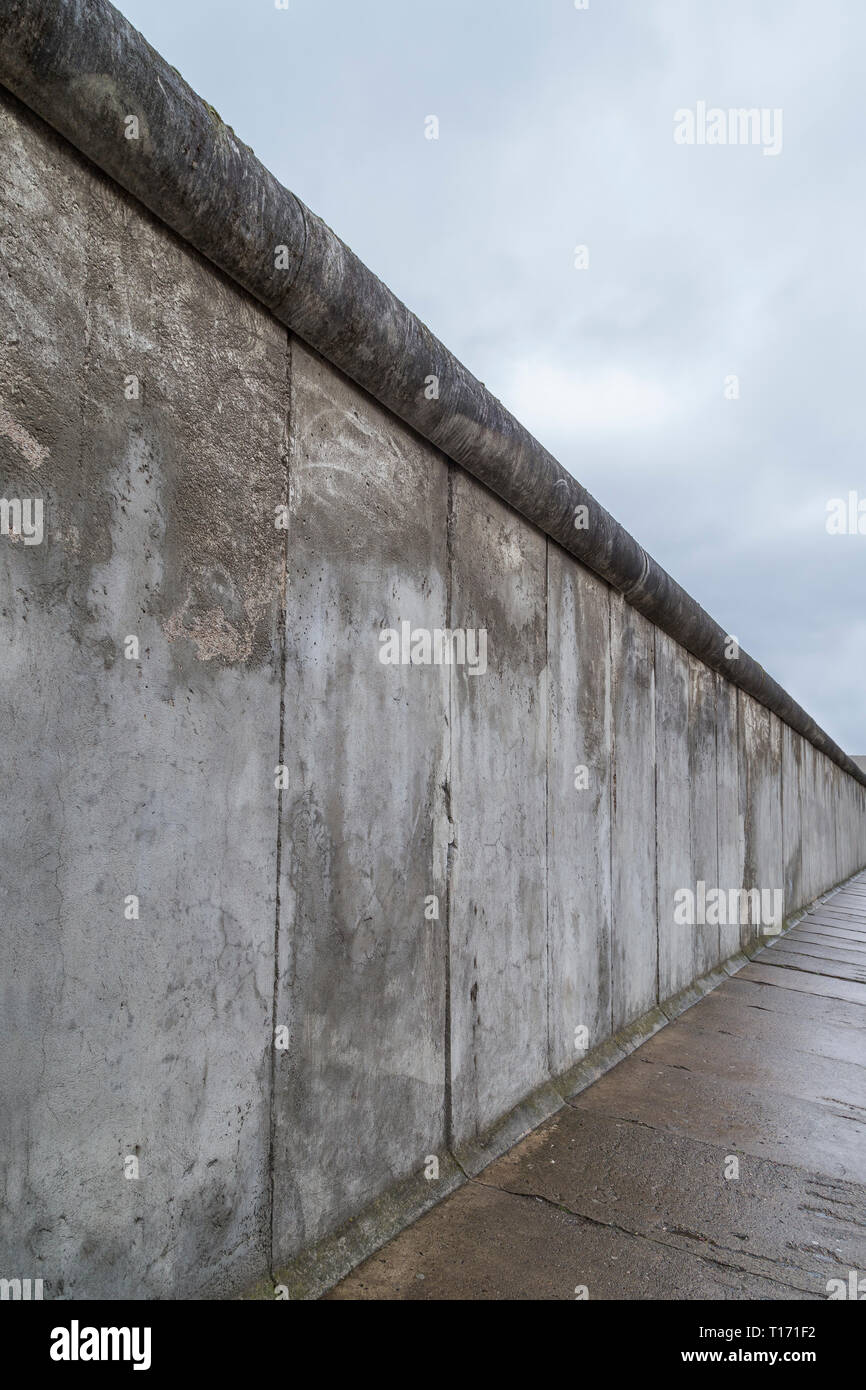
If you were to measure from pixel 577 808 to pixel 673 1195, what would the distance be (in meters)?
1.72

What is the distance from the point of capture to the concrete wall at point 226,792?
5.54 feet

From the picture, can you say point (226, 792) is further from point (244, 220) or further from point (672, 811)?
point (672, 811)

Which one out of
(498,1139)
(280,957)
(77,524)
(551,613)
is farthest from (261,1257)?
(551,613)

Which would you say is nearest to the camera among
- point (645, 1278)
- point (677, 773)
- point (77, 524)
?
point (77, 524)

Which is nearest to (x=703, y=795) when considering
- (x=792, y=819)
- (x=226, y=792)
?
(x=792, y=819)

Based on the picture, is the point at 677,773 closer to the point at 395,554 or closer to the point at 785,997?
the point at 785,997

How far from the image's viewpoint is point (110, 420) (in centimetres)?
185

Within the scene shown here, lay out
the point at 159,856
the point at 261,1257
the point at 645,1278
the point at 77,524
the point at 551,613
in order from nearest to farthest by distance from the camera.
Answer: the point at 77,524, the point at 159,856, the point at 261,1257, the point at 645,1278, the point at 551,613

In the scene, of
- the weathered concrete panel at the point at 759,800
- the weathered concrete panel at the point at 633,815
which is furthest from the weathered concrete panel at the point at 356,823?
the weathered concrete panel at the point at 759,800

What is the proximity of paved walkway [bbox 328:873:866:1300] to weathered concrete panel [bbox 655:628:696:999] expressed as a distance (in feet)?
2.94

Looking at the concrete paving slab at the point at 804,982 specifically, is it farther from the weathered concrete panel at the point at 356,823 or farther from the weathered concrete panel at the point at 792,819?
the weathered concrete panel at the point at 356,823

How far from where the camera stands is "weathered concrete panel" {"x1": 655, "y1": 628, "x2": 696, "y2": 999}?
5500 millimetres

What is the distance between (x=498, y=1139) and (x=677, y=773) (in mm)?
3264

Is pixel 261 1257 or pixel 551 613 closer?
pixel 261 1257
